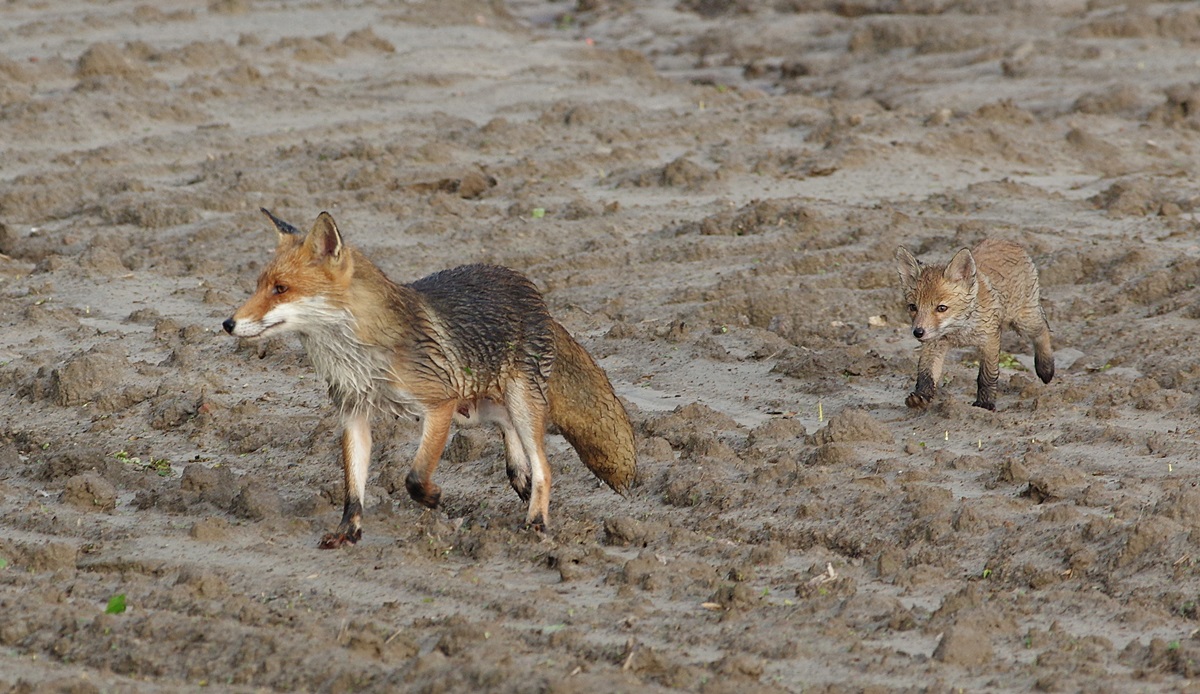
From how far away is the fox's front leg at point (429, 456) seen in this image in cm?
713

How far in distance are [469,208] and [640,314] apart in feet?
9.90

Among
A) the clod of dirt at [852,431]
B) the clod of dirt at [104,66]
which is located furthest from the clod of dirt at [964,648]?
the clod of dirt at [104,66]

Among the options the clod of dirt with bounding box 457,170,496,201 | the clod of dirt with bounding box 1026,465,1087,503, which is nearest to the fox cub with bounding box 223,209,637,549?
the clod of dirt with bounding box 1026,465,1087,503

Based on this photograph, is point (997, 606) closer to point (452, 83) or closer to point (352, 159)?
point (352, 159)

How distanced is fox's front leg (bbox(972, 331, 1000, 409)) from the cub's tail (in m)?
2.68

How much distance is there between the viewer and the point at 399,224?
13.4m

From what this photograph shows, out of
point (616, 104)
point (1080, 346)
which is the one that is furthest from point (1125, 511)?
point (616, 104)

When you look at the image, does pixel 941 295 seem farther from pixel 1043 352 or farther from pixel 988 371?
pixel 1043 352

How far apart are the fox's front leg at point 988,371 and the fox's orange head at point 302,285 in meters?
4.26

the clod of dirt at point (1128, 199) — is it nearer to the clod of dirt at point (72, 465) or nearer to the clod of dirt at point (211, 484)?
the clod of dirt at point (211, 484)

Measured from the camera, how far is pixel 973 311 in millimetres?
9508

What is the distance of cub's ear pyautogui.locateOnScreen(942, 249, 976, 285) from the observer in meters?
9.48

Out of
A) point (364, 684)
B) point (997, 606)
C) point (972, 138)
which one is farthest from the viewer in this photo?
point (972, 138)

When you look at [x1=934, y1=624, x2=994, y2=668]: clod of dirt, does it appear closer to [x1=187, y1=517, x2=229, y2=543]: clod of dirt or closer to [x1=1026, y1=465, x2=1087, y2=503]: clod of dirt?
[x1=1026, y1=465, x2=1087, y2=503]: clod of dirt
